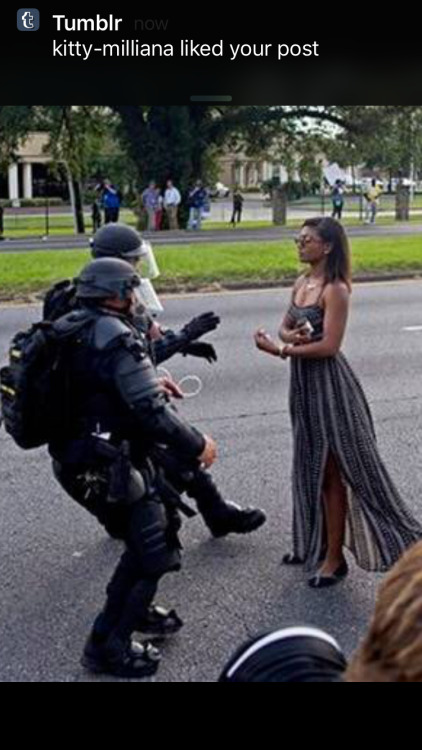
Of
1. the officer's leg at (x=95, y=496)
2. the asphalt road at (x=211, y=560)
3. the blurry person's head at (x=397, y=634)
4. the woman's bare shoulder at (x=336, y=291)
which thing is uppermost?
the woman's bare shoulder at (x=336, y=291)

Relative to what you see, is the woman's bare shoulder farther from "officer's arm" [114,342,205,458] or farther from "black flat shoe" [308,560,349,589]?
"black flat shoe" [308,560,349,589]

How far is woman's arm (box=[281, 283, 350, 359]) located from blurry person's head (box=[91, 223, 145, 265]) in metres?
0.85

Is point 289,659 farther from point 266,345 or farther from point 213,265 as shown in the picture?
point 213,265

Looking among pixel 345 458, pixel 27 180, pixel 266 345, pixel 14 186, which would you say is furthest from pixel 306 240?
pixel 14 186

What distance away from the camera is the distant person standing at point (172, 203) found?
29.3 meters

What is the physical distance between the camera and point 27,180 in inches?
2050

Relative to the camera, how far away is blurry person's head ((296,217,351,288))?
13.6ft

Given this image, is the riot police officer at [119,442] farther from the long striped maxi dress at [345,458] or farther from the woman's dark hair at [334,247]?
the woman's dark hair at [334,247]

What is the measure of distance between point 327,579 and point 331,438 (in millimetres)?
676

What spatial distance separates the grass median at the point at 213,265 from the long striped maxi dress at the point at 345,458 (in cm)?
1010

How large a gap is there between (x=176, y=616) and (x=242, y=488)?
1.71 metres

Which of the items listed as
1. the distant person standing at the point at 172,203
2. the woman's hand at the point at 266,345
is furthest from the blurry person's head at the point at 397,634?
the distant person standing at the point at 172,203
